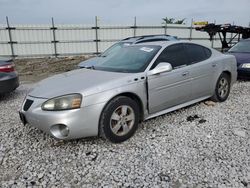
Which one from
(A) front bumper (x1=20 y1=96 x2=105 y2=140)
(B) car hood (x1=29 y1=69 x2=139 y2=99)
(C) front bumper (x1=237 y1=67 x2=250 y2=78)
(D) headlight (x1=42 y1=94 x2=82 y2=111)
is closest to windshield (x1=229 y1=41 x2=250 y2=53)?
(C) front bumper (x1=237 y1=67 x2=250 y2=78)

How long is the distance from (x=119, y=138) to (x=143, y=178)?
32.1 inches

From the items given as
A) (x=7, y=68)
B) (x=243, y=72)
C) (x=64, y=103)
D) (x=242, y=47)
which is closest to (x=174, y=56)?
(x=64, y=103)

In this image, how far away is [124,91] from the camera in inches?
125

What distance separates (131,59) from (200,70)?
4.41 feet

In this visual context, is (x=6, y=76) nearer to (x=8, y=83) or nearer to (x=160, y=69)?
(x=8, y=83)

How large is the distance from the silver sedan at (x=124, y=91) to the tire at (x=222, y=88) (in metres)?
0.09

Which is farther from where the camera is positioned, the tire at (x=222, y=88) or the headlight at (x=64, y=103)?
the tire at (x=222, y=88)

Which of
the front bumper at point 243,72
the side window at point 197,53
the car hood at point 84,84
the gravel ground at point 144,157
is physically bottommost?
the gravel ground at point 144,157

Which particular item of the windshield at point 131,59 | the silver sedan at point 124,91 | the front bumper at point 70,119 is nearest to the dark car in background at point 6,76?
the silver sedan at point 124,91

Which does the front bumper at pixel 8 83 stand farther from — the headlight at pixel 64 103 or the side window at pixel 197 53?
the side window at pixel 197 53

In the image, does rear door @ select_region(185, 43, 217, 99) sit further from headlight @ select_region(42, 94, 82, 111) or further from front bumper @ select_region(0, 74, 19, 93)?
front bumper @ select_region(0, 74, 19, 93)

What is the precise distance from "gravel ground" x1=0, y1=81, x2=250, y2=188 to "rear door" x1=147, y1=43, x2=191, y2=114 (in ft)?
1.32

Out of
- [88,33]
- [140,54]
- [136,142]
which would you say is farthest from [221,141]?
[88,33]

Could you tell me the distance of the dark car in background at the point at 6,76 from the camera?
514 centimetres
